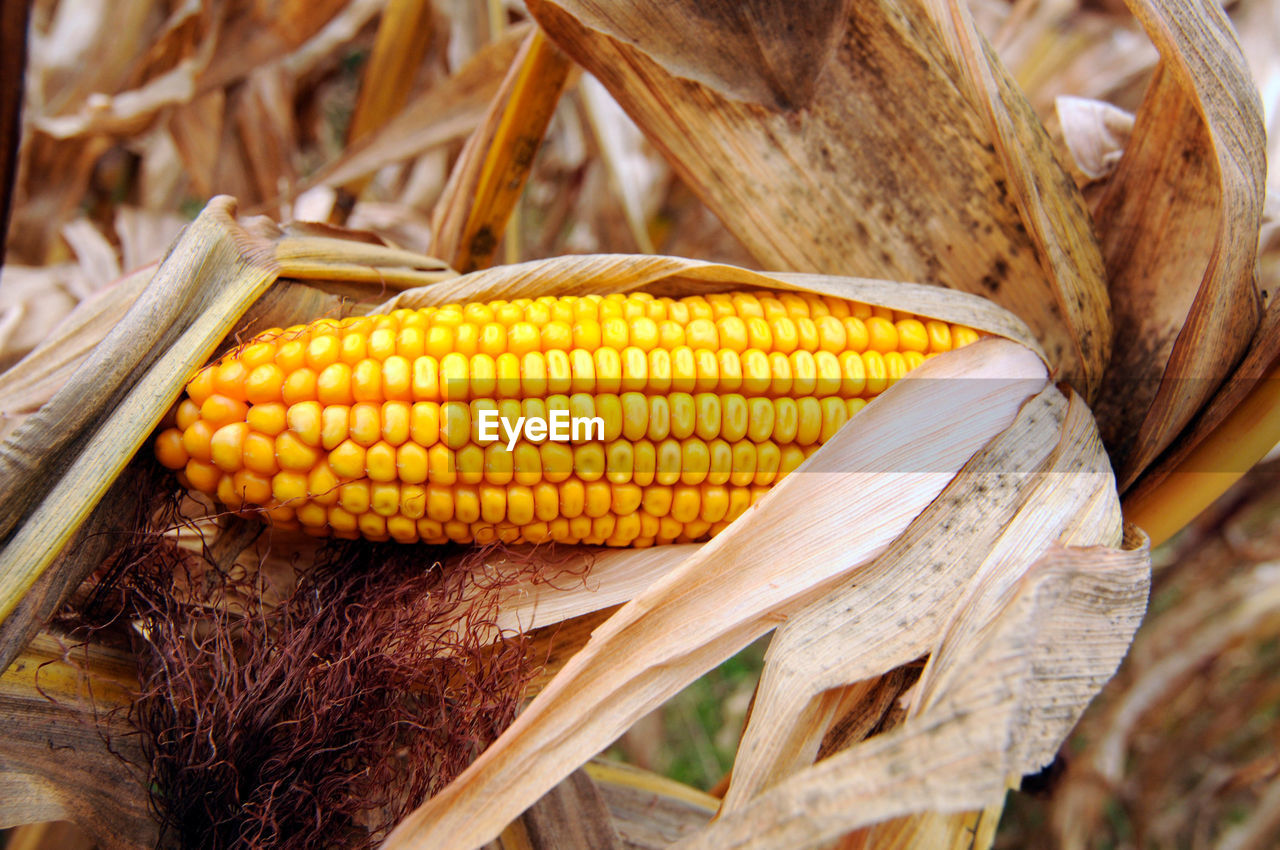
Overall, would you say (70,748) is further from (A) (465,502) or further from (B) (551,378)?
Result: (B) (551,378)

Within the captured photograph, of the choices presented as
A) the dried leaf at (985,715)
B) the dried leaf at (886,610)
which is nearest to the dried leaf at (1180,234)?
the dried leaf at (886,610)

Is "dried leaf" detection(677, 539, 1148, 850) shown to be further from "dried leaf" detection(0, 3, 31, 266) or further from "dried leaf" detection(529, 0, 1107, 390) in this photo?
"dried leaf" detection(0, 3, 31, 266)

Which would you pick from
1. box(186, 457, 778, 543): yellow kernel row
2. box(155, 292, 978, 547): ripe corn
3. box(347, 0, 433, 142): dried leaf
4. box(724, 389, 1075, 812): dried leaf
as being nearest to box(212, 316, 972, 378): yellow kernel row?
box(155, 292, 978, 547): ripe corn

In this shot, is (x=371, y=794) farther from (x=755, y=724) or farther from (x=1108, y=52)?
(x=1108, y=52)

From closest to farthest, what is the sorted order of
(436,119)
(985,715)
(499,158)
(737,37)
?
(985,715) < (737,37) < (499,158) < (436,119)

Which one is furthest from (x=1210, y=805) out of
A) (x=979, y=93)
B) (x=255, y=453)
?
(x=255, y=453)

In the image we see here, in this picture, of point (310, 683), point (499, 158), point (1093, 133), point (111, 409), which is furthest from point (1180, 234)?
point (111, 409)
